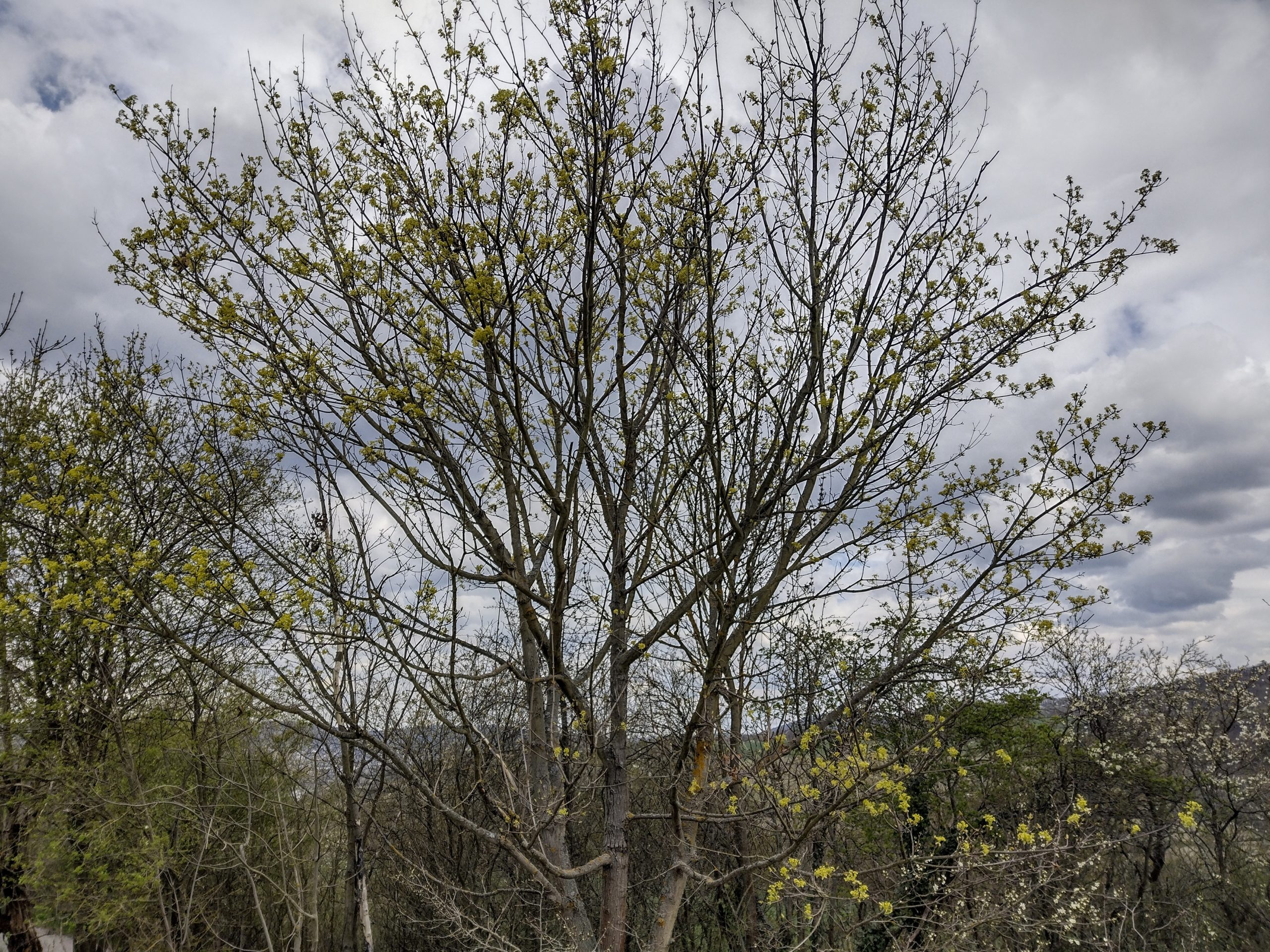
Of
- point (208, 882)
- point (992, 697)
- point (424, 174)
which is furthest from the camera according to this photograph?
point (992, 697)

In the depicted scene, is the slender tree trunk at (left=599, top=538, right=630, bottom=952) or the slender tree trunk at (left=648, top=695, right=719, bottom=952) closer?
the slender tree trunk at (left=648, top=695, right=719, bottom=952)

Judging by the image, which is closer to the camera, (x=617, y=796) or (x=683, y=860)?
(x=683, y=860)

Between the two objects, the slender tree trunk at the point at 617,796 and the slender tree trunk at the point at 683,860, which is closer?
the slender tree trunk at the point at 683,860

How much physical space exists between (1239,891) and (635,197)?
59.3ft

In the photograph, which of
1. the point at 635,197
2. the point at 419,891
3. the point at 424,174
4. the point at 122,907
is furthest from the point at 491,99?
the point at 122,907

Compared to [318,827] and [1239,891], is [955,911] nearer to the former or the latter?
[318,827]

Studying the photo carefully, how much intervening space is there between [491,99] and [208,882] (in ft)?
48.0

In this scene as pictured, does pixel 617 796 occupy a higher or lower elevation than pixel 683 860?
higher

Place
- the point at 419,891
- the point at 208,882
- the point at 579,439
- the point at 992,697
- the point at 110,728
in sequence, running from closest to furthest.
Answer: the point at 579,439 → the point at 419,891 → the point at 110,728 → the point at 208,882 → the point at 992,697

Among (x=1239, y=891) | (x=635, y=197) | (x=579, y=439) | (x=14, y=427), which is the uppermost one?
(x=14, y=427)

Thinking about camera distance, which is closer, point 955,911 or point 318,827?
point 955,911

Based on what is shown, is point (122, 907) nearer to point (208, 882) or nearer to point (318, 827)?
point (318, 827)

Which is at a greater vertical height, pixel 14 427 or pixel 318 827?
pixel 14 427

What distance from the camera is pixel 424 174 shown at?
15.7ft
